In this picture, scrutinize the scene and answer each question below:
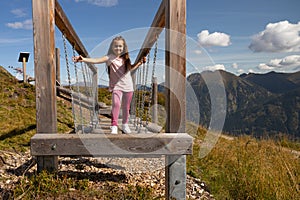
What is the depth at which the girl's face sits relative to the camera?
313 cm

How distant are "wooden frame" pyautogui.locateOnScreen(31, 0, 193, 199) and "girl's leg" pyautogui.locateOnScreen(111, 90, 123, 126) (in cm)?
63

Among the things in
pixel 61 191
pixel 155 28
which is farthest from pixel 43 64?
pixel 155 28

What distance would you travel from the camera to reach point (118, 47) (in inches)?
124

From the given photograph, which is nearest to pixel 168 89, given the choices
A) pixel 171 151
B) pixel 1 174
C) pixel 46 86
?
pixel 171 151

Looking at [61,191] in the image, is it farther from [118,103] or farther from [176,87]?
[176,87]

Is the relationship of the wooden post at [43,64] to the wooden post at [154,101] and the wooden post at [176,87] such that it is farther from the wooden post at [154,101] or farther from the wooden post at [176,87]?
the wooden post at [154,101]

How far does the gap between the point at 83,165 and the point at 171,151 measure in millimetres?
2063

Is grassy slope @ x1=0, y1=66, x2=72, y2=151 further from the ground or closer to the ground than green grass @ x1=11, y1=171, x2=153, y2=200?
further from the ground

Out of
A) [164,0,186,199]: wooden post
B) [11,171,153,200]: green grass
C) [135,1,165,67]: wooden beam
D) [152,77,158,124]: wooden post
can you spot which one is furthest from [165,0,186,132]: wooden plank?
[152,77,158,124]: wooden post

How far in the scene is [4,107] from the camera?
643 cm

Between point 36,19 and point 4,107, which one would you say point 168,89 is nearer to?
point 36,19

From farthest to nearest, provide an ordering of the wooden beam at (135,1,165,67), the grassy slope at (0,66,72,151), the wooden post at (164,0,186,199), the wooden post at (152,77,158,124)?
1. the wooden post at (152,77,158,124)
2. the grassy slope at (0,66,72,151)
3. the wooden beam at (135,1,165,67)
4. the wooden post at (164,0,186,199)

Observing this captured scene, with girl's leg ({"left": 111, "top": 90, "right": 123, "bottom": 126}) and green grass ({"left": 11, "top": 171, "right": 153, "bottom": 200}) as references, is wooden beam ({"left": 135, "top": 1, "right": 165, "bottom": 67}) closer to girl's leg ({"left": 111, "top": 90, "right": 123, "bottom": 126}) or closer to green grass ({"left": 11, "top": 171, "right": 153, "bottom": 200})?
girl's leg ({"left": 111, "top": 90, "right": 123, "bottom": 126})

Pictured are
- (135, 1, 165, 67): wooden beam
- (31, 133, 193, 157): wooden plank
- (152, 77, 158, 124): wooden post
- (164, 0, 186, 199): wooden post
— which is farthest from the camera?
(152, 77, 158, 124): wooden post
